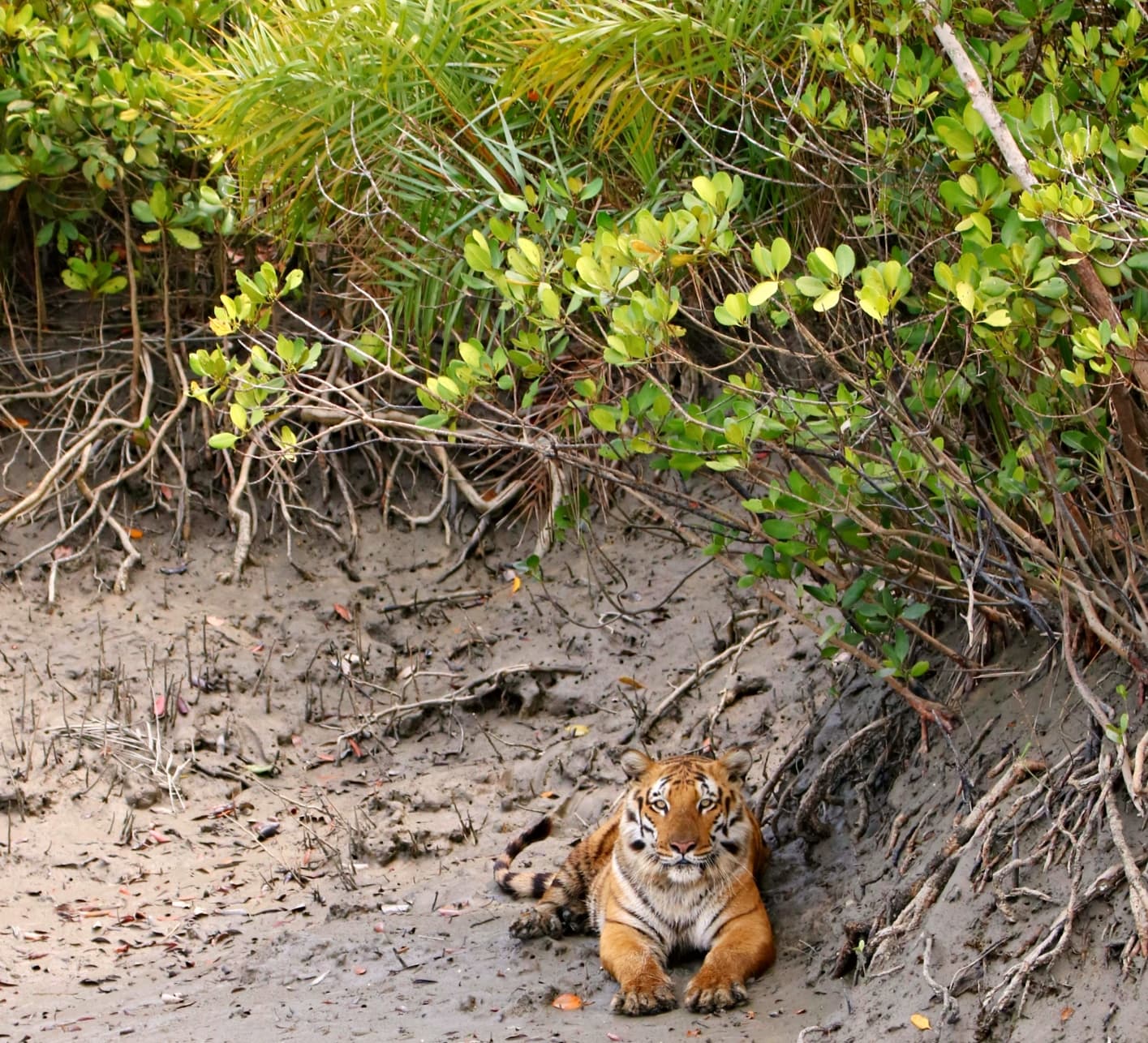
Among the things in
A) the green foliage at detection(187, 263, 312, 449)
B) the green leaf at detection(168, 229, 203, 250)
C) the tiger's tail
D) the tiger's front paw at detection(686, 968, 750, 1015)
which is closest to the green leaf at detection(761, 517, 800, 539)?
the tiger's front paw at detection(686, 968, 750, 1015)

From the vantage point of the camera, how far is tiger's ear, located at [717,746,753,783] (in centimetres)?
586

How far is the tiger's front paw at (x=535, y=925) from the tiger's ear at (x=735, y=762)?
911mm

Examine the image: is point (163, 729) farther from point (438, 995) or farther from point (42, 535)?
point (438, 995)

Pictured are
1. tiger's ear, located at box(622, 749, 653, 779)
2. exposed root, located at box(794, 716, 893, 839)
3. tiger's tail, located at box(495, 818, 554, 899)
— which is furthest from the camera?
tiger's tail, located at box(495, 818, 554, 899)

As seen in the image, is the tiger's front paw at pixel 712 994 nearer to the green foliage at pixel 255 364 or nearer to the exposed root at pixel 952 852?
the exposed root at pixel 952 852

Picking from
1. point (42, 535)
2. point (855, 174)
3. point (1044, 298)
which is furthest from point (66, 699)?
point (1044, 298)

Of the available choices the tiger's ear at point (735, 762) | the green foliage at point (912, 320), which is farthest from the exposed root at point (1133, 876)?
the tiger's ear at point (735, 762)

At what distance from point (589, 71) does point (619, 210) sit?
719 mm

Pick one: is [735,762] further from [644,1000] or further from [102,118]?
[102,118]

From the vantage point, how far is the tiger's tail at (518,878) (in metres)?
6.14

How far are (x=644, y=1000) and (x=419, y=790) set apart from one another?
7.81 feet

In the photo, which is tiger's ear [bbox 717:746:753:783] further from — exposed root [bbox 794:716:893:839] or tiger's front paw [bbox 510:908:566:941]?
tiger's front paw [bbox 510:908:566:941]

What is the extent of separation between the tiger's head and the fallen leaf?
65cm

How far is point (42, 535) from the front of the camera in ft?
27.9
